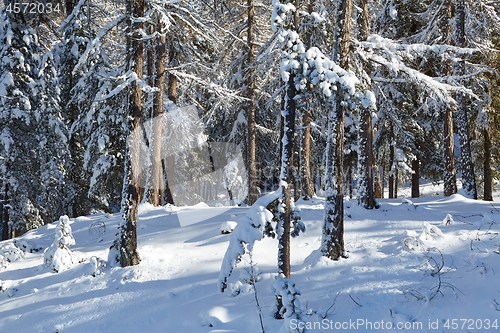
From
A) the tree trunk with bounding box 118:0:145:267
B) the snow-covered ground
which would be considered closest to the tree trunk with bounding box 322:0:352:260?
the snow-covered ground

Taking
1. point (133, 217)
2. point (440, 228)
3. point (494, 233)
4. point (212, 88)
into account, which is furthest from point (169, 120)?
point (494, 233)

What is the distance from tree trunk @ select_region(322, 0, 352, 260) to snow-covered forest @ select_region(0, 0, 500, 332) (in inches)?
1.4

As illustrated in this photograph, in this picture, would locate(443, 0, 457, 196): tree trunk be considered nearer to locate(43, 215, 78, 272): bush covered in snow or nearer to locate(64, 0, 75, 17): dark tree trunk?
locate(43, 215, 78, 272): bush covered in snow

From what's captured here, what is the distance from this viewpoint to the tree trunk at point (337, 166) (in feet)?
27.2

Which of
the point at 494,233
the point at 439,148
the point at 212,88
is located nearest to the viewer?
the point at 494,233

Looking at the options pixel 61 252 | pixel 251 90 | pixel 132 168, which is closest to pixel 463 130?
pixel 251 90

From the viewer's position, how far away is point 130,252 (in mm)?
9289

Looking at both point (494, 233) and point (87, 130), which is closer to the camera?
point (494, 233)

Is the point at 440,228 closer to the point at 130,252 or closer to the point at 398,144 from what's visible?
the point at 130,252

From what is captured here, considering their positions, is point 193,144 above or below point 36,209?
above

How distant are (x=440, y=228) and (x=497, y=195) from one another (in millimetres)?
28385

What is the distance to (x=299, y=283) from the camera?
7.61 m

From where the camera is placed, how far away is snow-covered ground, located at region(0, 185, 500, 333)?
637 cm

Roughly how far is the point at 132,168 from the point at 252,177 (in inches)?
280
